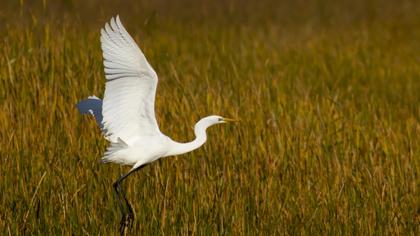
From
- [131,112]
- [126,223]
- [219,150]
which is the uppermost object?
[131,112]

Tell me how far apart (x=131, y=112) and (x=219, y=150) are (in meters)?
1.09

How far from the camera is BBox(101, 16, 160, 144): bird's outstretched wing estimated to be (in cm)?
344

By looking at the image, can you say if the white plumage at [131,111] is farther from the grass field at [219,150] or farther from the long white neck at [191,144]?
the grass field at [219,150]

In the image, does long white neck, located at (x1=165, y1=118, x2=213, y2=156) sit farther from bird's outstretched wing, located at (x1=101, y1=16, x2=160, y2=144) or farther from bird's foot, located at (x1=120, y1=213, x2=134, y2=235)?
bird's foot, located at (x1=120, y1=213, x2=134, y2=235)

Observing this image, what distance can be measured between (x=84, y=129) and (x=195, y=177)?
70cm

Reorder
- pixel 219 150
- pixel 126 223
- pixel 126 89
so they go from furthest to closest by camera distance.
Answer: pixel 219 150 → pixel 126 223 → pixel 126 89

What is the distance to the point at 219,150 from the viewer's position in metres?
4.57

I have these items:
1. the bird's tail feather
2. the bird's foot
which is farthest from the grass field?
the bird's tail feather

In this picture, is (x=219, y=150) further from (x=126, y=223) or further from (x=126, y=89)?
(x=126, y=89)

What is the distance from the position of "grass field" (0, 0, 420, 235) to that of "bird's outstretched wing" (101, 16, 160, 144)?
0.37 meters

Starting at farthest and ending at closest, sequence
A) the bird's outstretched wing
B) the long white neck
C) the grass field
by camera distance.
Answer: the grass field → the long white neck → the bird's outstretched wing

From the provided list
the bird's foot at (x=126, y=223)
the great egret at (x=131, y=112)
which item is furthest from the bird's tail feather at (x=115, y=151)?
the bird's foot at (x=126, y=223)

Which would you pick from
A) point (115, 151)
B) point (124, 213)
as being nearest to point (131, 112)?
point (115, 151)

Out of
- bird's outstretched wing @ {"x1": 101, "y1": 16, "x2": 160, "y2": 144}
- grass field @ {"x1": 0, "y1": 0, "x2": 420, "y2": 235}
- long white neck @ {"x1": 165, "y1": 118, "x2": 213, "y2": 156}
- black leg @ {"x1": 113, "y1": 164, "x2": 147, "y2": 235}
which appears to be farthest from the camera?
grass field @ {"x1": 0, "y1": 0, "x2": 420, "y2": 235}
